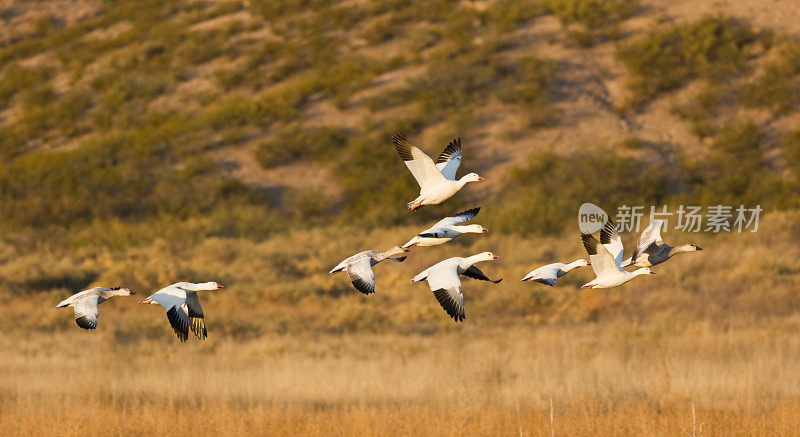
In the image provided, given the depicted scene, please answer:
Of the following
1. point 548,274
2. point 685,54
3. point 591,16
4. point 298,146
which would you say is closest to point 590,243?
point 548,274

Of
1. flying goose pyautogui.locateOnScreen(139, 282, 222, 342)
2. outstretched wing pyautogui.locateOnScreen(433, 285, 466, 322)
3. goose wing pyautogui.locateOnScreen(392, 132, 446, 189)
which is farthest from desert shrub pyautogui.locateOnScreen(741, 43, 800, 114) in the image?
flying goose pyautogui.locateOnScreen(139, 282, 222, 342)

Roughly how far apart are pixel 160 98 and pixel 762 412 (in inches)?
1715

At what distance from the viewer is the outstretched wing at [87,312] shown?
603cm

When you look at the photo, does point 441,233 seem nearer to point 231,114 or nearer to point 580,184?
point 580,184

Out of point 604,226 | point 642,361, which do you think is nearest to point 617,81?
point 642,361

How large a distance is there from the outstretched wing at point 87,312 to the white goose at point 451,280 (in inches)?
80.7

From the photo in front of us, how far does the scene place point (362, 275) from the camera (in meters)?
6.12

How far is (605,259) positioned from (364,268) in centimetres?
161

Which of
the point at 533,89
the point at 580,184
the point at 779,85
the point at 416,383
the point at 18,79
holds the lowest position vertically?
the point at 580,184

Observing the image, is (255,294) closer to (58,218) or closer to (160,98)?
(58,218)

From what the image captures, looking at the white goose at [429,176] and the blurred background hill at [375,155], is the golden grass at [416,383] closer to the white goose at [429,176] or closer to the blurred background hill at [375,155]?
the blurred background hill at [375,155]

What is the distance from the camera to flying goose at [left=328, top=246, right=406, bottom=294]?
5992 millimetres

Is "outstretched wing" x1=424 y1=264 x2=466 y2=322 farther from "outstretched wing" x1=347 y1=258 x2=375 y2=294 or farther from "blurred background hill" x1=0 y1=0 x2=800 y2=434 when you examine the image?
"blurred background hill" x1=0 y1=0 x2=800 y2=434

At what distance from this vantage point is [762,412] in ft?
54.6
